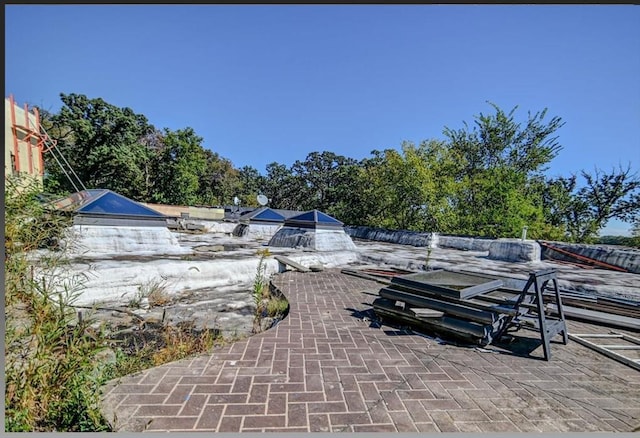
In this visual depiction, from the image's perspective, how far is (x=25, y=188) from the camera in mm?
2895

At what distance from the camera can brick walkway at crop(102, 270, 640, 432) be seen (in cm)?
214

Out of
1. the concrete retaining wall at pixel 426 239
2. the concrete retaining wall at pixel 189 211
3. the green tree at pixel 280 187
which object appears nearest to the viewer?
the concrete retaining wall at pixel 426 239

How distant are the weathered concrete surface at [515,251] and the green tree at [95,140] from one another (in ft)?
91.5

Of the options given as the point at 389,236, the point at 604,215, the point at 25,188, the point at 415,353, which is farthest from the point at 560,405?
the point at 604,215

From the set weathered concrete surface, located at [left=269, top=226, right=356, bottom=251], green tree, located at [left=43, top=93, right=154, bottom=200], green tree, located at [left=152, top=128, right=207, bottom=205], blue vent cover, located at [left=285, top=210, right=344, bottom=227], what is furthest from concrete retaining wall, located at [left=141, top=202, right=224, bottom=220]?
blue vent cover, located at [left=285, top=210, right=344, bottom=227]

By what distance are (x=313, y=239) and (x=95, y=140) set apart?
2457cm

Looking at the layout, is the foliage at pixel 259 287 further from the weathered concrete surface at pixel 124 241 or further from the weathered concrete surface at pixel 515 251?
the weathered concrete surface at pixel 515 251

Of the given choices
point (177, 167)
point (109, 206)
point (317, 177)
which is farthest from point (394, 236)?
point (317, 177)

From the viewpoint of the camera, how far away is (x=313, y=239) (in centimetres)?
1101

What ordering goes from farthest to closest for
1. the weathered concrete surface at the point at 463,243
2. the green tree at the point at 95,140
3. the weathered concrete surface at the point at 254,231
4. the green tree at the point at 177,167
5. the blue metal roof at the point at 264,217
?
the green tree at the point at 177,167 → the green tree at the point at 95,140 → the blue metal roof at the point at 264,217 → the weathered concrete surface at the point at 254,231 → the weathered concrete surface at the point at 463,243

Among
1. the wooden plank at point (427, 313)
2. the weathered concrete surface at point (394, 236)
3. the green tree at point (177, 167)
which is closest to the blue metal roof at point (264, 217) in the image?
the weathered concrete surface at point (394, 236)

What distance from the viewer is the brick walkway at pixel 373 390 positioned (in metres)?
2.14

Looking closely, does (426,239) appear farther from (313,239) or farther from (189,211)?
(189,211)

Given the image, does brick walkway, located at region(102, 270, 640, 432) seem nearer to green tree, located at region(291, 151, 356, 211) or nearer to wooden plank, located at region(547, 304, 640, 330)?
wooden plank, located at region(547, 304, 640, 330)
